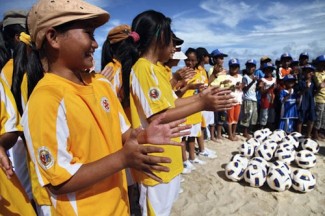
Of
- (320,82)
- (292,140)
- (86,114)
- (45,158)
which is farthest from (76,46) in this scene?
(320,82)

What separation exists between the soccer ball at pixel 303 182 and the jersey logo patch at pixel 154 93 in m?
3.52

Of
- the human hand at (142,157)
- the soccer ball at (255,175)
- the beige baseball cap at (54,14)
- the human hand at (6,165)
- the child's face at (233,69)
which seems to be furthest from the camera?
the child's face at (233,69)

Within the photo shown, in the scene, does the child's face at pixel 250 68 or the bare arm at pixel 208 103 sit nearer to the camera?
the bare arm at pixel 208 103

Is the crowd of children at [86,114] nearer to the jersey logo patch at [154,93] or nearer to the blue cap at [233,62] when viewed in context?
the jersey logo patch at [154,93]

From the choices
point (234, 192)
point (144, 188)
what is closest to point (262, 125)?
point (234, 192)

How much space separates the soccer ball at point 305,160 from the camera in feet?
17.5

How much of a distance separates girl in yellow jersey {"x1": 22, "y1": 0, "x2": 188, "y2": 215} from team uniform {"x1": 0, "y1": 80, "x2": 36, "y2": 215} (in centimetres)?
77

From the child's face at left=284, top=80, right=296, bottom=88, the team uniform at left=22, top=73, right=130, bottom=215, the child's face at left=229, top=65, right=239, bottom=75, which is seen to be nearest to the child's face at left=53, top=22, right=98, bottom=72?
the team uniform at left=22, top=73, right=130, bottom=215

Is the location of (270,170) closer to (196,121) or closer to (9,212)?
(196,121)

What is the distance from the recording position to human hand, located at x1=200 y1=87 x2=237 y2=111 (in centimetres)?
205

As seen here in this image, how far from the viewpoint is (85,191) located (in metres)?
1.41

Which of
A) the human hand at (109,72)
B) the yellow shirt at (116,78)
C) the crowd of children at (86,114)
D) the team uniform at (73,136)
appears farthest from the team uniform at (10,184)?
the yellow shirt at (116,78)

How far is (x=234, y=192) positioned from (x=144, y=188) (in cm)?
273

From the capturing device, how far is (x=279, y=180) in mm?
4484
